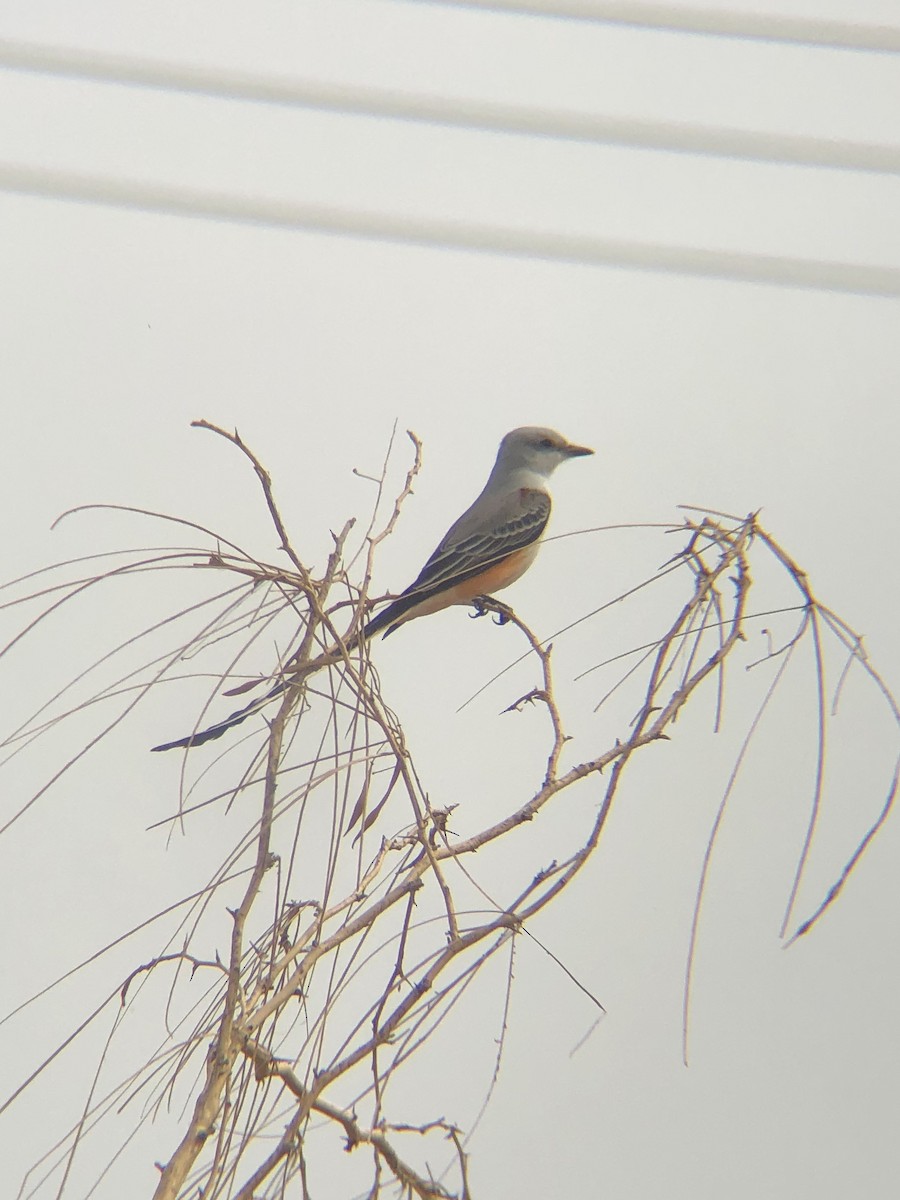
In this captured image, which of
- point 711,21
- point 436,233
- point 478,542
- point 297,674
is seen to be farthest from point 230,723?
point 711,21

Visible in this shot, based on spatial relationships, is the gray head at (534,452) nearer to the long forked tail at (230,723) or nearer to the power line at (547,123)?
the power line at (547,123)

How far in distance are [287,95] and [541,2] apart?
0.49m

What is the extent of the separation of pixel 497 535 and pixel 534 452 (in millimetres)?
181

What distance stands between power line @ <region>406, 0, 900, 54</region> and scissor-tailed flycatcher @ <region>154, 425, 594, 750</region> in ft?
2.65

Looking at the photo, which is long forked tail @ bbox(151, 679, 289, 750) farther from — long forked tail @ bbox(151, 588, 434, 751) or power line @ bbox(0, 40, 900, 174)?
power line @ bbox(0, 40, 900, 174)

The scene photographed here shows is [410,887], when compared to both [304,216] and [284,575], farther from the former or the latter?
[304,216]

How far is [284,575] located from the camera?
3.04 feet

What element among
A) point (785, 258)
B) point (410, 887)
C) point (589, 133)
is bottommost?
point (410, 887)

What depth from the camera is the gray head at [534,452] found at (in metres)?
2.26

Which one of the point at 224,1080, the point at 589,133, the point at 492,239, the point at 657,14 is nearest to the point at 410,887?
the point at 224,1080

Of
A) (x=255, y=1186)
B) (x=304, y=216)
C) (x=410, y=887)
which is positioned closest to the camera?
(x=255, y=1186)

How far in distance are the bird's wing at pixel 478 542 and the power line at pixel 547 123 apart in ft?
2.23

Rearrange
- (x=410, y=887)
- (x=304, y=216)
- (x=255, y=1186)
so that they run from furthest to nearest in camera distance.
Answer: (x=304, y=216) < (x=410, y=887) < (x=255, y=1186)

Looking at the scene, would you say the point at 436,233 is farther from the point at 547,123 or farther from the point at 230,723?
the point at 230,723
